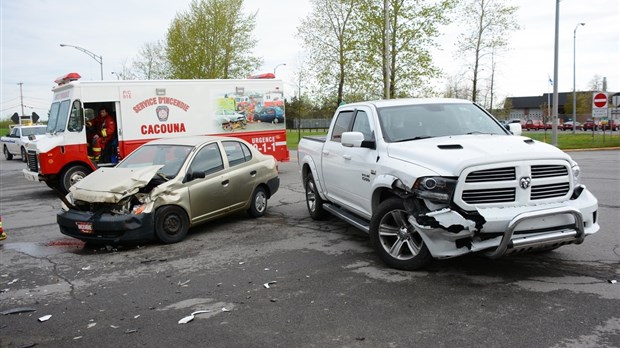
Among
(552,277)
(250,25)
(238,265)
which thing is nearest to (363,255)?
(238,265)

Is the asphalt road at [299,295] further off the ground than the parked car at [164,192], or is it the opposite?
the parked car at [164,192]

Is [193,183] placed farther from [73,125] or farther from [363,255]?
[73,125]

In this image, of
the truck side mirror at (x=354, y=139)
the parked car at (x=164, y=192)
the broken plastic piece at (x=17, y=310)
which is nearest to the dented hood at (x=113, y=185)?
the parked car at (x=164, y=192)

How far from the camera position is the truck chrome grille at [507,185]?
4.59m

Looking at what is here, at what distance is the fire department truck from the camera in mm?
12586

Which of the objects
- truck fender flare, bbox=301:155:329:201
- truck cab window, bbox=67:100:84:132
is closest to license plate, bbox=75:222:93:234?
truck fender flare, bbox=301:155:329:201

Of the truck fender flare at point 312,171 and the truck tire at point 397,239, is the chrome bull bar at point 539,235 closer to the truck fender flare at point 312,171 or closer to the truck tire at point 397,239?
the truck tire at point 397,239

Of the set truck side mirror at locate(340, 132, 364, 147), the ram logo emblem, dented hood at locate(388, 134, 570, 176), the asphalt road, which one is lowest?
the asphalt road

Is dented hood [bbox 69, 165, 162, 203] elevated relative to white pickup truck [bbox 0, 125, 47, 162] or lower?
lower

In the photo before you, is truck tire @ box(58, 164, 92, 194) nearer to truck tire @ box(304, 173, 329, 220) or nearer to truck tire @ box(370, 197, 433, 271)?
truck tire @ box(304, 173, 329, 220)

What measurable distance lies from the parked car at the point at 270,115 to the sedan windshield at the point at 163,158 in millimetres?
7957

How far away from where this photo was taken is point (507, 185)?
4.64 metres

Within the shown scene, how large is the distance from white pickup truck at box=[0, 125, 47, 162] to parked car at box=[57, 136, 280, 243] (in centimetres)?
2011

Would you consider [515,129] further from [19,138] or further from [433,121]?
[19,138]
